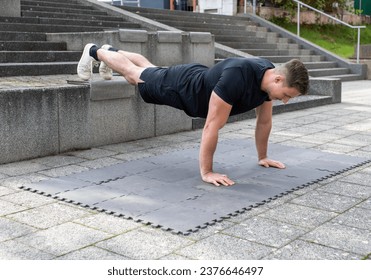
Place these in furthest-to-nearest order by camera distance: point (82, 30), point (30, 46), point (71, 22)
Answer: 1. point (71, 22)
2. point (82, 30)
3. point (30, 46)

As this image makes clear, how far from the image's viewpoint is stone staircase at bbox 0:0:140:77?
8.70 m

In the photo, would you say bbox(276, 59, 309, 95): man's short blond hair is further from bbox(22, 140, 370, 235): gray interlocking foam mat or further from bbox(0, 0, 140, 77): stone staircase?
bbox(0, 0, 140, 77): stone staircase

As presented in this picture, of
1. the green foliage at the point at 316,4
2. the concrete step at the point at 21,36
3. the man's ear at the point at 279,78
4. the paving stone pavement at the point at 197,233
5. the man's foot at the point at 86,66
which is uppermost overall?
the green foliage at the point at 316,4

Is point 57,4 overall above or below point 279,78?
above

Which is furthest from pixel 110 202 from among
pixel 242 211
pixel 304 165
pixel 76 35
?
pixel 76 35

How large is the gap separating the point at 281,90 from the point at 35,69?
489 centimetres

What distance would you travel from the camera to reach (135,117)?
24.6ft

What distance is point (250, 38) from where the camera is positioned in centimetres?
1836

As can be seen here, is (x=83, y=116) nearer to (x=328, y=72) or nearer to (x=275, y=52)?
(x=275, y=52)

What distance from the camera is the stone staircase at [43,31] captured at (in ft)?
28.5

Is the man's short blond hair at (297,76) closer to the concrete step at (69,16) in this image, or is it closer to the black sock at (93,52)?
the black sock at (93,52)

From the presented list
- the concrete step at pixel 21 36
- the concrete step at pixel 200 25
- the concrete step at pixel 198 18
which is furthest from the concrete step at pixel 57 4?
the concrete step at pixel 21 36

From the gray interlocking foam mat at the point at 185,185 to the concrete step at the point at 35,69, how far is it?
123 inches

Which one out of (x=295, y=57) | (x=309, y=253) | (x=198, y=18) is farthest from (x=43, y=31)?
(x=295, y=57)
